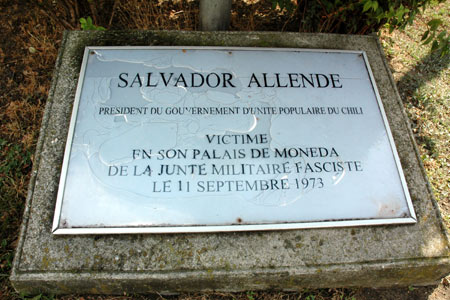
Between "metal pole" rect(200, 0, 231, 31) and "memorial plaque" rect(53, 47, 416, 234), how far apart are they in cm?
47

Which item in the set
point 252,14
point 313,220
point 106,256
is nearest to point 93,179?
point 106,256

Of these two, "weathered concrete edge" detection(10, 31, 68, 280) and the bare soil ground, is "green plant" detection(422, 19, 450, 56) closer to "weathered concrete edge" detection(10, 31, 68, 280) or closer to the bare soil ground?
the bare soil ground

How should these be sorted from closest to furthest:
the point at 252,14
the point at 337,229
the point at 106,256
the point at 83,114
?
the point at 106,256, the point at 337,229, the point at 83,114, the point at 252,14

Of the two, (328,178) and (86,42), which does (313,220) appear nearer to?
(328,178)

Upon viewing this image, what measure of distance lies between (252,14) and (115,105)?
1682mm

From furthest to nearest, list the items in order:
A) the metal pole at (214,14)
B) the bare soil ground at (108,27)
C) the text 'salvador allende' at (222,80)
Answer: the metal pole at (214,14), the bare soil ground at (108,27), the text 'salvador allende' at (222,80)

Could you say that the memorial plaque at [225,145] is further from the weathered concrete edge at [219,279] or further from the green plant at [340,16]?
the green plant at [340,16]

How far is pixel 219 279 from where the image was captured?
1644 millimetres

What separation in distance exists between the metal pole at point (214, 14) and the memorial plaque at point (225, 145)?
1.55ft

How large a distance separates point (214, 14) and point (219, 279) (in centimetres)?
182

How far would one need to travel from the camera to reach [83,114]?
1.89 meters

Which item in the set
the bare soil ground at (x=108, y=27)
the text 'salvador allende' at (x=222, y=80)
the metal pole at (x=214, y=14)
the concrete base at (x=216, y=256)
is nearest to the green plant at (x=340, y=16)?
the bare soil ground at (x=108, y=27)

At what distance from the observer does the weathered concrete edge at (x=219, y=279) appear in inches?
63.3

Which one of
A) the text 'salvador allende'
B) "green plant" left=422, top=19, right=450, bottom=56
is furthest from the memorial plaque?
"green plant" left=422, top=19, right=450, bottom=56
